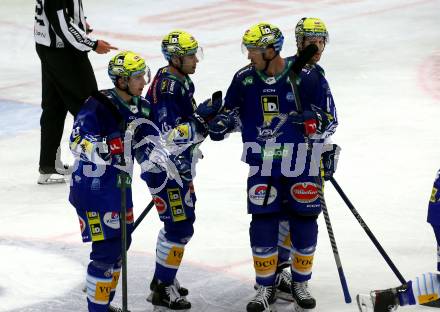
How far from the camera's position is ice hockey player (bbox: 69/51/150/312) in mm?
6734

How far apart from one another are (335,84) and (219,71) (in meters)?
1.50

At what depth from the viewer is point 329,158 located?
731 centimetres

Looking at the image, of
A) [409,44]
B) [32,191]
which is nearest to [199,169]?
[32,191]

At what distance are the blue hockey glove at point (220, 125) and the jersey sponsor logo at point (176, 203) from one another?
44 cm

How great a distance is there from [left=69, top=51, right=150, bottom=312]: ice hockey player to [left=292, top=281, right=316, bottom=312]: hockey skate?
3.95 ft

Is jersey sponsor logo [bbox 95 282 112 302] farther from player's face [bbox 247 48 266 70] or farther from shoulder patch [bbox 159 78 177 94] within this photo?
player's face [bbox 247 48 266 70]

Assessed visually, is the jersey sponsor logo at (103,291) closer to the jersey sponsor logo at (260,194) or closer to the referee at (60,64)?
the jersey sponsor logo at (260,194)

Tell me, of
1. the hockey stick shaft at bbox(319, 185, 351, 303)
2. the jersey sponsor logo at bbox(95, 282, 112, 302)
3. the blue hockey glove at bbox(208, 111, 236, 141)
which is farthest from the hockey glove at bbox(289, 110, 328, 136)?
the jersey sponsor logo at bbox(95, 282, 112, 302)

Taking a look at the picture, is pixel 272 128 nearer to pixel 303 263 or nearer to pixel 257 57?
pixel 257 57

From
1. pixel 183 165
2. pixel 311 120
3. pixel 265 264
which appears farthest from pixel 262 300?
pixel 311 120

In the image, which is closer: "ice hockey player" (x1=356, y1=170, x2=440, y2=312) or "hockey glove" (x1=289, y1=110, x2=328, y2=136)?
"ice hockey player" (x1=356, y1=170, x2=440, y2=312)

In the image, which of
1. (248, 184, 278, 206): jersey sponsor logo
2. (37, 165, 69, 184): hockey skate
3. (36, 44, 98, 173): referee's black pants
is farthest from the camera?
(37, 165, 69, 184): hockey skate

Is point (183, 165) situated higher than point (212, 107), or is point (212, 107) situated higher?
point (212, 107)

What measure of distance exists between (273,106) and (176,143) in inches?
25.2
